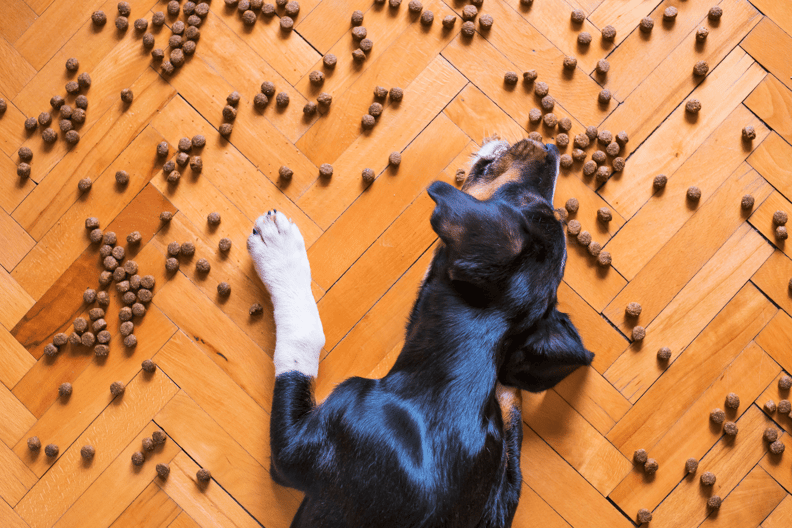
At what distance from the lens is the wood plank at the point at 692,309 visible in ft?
8.94

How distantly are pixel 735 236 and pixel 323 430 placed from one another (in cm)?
210

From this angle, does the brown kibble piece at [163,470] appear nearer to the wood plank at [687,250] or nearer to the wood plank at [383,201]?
the wood plank at [383,201]

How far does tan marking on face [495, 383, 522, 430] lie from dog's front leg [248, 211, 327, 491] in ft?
2.61

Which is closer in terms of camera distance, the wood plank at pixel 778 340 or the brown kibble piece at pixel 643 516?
the brown kibble piece at pixel 643 516

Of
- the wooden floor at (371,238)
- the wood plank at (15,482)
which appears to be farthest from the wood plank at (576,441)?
the wood plank at (15,482)

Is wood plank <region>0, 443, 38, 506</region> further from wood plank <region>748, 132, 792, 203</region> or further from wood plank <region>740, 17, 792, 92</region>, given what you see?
wood plank <region>740, 17, 792, 92</region>

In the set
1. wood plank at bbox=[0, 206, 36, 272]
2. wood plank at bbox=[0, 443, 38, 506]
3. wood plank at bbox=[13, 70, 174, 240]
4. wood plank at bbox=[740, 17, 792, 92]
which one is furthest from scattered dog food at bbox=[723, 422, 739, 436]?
wood plank at bbox=[0, 206, 36, 272]

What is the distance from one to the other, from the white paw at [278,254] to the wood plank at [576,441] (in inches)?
46.5

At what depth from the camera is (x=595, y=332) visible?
2.73m

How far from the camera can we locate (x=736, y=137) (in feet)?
9.25

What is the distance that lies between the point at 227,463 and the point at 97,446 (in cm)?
59

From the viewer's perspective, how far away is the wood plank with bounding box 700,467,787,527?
2688mm

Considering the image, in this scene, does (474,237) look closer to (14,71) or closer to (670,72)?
(670,72)

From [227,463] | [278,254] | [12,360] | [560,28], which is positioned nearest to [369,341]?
[278,254]
